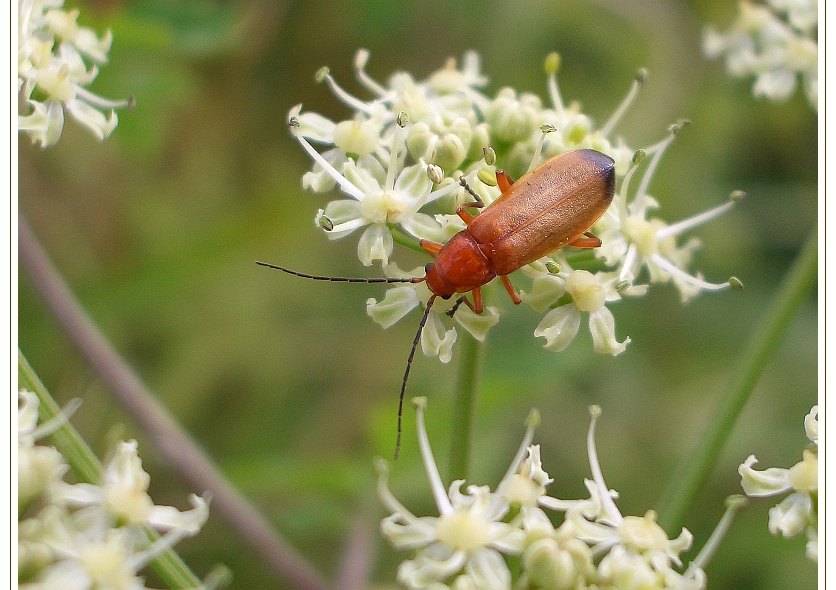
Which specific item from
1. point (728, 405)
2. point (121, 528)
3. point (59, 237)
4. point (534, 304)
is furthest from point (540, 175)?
point (59, 237)

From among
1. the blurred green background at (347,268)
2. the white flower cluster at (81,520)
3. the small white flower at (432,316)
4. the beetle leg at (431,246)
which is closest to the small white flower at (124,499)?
the white flower cluster at (81,520)

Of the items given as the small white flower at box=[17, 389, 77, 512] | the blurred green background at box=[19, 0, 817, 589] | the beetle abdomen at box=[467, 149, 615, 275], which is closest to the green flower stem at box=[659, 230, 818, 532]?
the beetle abdomen at box=[467, 149, 615, 275]

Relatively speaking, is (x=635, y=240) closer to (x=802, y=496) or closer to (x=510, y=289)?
(x=510, y=289)

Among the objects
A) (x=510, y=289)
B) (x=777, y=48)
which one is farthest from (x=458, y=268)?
(x=777, y=48)

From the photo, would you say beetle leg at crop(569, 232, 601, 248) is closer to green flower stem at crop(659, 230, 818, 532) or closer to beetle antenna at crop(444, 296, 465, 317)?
beetle antenna at crop(444, 296, 465, 317)

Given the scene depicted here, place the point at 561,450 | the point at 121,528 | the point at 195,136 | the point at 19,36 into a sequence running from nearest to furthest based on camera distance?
the point at 121,528 → the point at 19,36 → the point at 561,450 → the point at 195,136

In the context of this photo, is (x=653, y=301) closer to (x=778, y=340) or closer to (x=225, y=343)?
(x=778, y=340)
